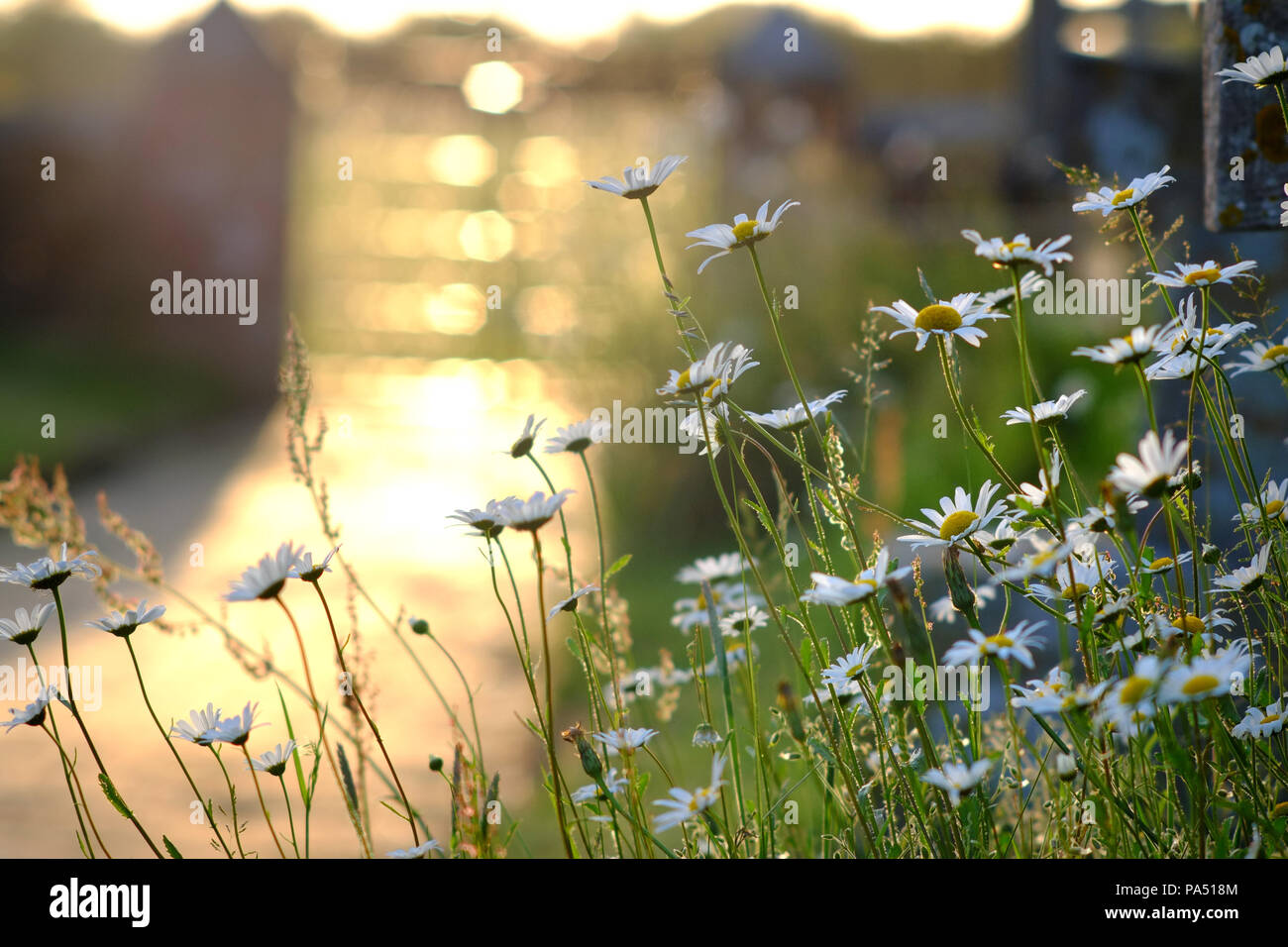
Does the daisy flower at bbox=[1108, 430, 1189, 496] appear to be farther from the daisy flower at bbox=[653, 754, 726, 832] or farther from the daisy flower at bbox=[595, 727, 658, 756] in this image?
the daisy flower at bbox=[595, 727, 658, 756]

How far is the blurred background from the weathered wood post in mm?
547

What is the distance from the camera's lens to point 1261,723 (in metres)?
1.02

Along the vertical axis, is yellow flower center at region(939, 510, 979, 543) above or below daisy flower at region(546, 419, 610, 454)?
below

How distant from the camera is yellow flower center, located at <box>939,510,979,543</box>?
42.4 inches

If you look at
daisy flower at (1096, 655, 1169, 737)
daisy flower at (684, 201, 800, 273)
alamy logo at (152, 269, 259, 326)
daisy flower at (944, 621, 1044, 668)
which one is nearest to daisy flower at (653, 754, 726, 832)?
daisy flower at (944, 621, 1044, 668)

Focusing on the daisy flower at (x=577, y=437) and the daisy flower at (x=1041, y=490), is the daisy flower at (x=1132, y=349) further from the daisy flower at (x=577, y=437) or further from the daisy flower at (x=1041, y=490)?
the daisy flower at (x=577, y=437)

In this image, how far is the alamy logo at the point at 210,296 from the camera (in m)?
8.14

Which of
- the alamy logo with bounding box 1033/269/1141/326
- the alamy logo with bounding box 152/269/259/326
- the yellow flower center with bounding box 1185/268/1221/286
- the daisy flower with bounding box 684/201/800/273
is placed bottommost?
the yellow flower center with bounding box 1185/268/1221/286

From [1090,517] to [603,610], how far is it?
1.74 feet

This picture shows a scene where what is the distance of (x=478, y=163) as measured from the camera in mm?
21531

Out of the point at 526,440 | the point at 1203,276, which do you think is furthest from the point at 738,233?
the point at 1203,276

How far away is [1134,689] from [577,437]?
24.9 inches
